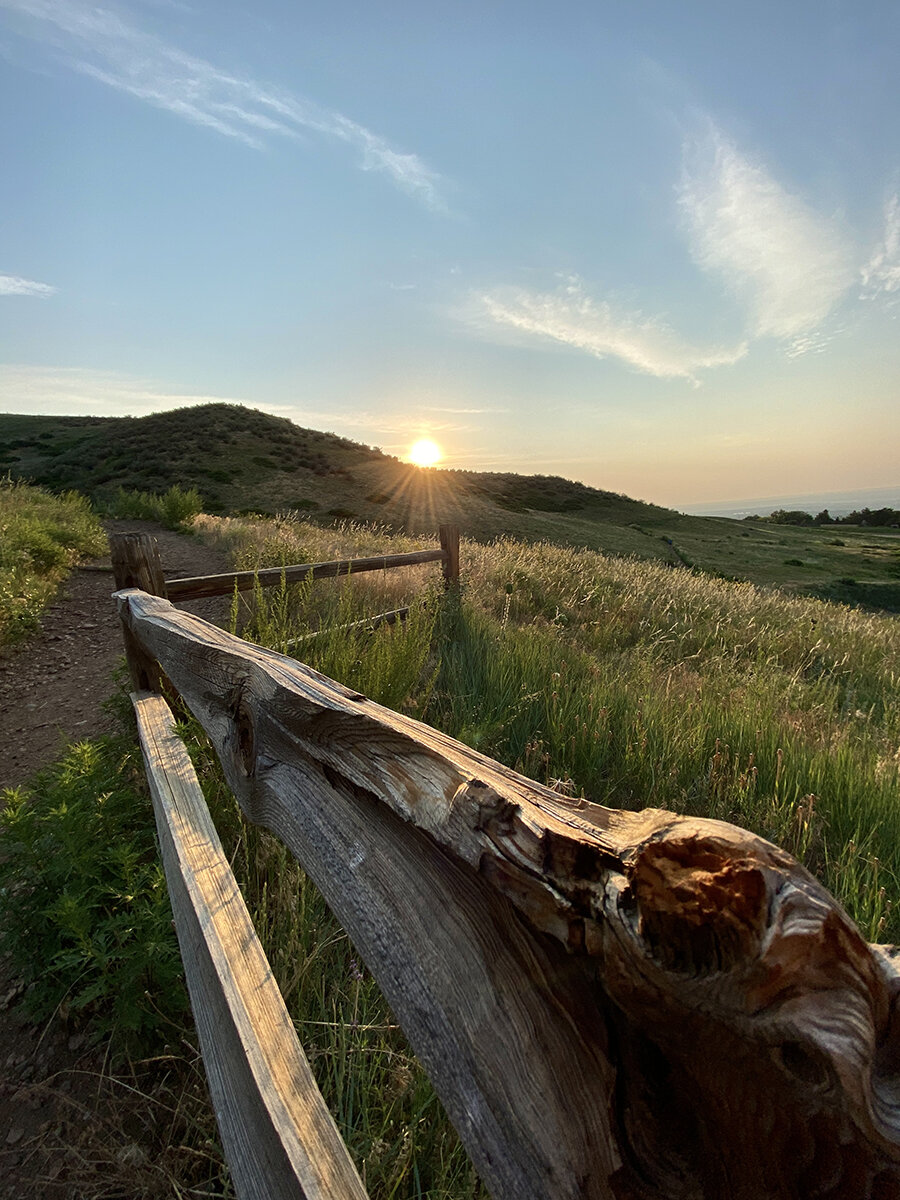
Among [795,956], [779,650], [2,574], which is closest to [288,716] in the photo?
[795,956]

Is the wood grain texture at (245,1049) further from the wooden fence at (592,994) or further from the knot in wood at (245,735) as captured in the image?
the knot in wood at (245,735)

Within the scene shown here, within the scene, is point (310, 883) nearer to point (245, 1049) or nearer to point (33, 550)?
point (245, 1049)

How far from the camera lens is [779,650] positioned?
8617 millimetres

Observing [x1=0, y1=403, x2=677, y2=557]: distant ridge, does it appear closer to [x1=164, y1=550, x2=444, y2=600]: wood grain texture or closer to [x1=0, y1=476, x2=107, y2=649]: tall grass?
Answer: [x1=0, y1=476, x2=107, y2=649]: tall grass

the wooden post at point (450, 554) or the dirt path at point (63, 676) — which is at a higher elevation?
the wooden post at point (450, 554)

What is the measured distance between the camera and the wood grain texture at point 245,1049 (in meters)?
0.98

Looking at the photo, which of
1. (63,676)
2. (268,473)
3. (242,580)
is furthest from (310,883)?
(268,473)

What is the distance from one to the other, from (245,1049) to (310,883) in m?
1.36

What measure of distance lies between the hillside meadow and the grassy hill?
23065 millimetres

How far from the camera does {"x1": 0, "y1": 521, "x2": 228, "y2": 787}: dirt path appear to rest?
16.1 feet

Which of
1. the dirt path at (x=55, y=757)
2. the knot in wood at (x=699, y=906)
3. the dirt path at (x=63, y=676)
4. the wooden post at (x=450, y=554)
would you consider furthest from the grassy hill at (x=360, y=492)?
the knot in wood at (x=699, y=906)

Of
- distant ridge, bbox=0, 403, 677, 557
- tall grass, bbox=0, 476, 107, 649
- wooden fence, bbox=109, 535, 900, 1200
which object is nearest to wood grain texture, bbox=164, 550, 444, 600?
wooden fence, bbox=109, 535, 900, 1200

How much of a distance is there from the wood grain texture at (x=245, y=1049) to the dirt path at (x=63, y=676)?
1968 mm

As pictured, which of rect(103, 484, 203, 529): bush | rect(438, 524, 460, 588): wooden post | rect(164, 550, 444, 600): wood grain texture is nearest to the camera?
rect(164, 550, 444, 600): wood grain texture
